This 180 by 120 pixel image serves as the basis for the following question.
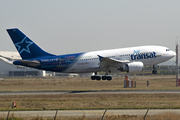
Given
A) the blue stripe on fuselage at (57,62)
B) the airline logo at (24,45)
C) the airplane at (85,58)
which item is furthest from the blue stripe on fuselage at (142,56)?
the airline logo at (24,45)

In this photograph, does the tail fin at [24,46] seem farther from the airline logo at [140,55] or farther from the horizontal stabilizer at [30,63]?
the airline logo at [140,55]

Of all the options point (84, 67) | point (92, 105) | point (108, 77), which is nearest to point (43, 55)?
point (84, 67)

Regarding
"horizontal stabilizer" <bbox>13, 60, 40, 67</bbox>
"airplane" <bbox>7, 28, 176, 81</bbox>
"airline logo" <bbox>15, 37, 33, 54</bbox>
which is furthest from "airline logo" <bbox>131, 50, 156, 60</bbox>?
"airline logo" <bbox>15, 37, 33, 54</bbox>

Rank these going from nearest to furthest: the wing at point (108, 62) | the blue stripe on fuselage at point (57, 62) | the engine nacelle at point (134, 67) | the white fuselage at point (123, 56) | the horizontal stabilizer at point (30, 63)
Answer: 1. the wing at point (108, 62)
2. the engine nacelle at point (134, 67)
3. the horizontal stabilizer at point (30, 63)
4. the blue stripe on fuselage at point (57, 62)
5. the white fuselage at point (123, 56)

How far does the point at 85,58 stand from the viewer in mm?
51719

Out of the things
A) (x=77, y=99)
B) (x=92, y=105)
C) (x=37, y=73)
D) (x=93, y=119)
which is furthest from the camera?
(x=37, y=73)

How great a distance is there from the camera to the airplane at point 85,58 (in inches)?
2007

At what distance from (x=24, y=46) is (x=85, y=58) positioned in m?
11.3

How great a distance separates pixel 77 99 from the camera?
1507 inches

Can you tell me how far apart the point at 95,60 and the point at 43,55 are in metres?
9.49

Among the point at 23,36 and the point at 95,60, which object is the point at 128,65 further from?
the point at 23,36

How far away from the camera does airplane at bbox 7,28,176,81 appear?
5097 centimetres

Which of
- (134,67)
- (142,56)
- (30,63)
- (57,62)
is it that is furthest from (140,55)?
(30,63)

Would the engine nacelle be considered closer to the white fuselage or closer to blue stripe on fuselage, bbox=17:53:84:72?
→ the white fuselage
